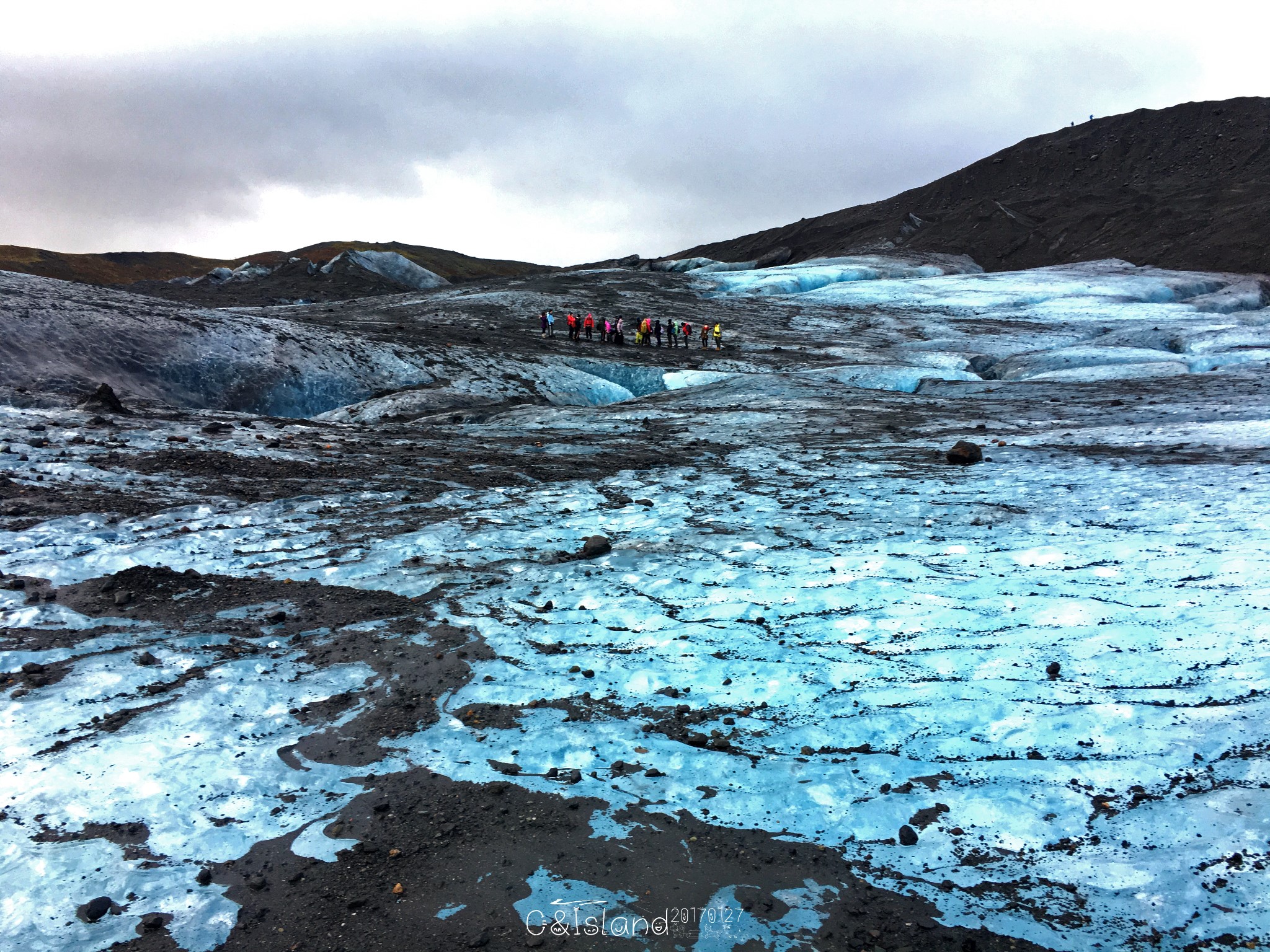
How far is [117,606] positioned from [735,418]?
1355 cm

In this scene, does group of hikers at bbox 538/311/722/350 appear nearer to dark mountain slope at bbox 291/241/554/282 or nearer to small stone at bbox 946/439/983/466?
small stone at bbox 946/439/983/466

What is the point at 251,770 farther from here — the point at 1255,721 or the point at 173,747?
the point at 1255,721

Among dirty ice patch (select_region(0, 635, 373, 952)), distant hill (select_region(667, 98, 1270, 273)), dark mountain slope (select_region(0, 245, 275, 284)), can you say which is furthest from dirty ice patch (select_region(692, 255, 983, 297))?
dark mountain slope (select_region(0, 245, 275, 284))

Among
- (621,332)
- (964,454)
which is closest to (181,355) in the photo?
(621,332)

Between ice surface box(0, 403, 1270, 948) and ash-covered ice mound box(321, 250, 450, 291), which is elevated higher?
ash-covered ice mound box(321, 250, 450, 291)

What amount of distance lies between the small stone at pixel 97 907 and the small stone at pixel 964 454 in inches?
450

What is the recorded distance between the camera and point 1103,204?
207 ft

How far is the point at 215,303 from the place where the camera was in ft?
159

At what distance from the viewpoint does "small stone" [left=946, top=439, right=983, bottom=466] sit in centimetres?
1180

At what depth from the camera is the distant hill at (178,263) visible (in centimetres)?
7150

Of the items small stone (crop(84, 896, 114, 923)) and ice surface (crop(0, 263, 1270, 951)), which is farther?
ice surface (crop(0, 263, 1270, 951))

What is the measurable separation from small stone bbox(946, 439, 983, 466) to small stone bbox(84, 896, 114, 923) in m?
11.4

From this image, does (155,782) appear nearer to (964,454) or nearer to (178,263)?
(964,454)

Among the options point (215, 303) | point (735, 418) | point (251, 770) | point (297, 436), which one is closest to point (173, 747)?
point (251, 770)
